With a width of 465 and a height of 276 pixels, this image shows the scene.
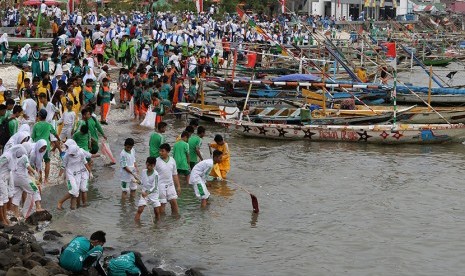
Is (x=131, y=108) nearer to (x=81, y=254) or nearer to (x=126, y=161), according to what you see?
(x=126, y=161)

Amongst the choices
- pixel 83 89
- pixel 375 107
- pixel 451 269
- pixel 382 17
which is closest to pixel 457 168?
pixel 375 107

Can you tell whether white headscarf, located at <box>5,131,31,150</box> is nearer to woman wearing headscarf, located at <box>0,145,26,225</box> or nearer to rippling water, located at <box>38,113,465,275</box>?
woman wearing headscarf, located at <box>0,145,26,225</box>

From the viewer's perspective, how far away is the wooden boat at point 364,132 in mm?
25016

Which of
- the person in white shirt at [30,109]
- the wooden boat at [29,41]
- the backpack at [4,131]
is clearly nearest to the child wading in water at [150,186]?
the backpack at [4,131]

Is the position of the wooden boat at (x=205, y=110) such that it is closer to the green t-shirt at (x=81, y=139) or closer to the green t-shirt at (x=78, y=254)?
the green t-shirt at (x=81, y=139)

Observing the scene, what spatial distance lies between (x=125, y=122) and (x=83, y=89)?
3.14m

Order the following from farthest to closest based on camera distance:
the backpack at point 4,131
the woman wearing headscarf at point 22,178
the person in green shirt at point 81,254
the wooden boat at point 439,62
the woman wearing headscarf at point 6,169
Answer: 1. the wooden boat at point 439,62
2. the backpack at point 4,131
3. the woman wearing headscarf at point 22,178
4. the woman wearing headscarf at point 6,169
5. the person in green shirt at point 81,254

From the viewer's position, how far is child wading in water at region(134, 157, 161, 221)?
51.4 ft

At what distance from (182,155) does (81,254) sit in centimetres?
590

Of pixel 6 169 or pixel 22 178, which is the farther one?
pixel 22 178

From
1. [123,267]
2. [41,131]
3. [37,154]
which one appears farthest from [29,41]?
[123,267]

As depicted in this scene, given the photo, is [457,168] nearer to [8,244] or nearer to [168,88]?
[168,88]

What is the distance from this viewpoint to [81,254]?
12969mm

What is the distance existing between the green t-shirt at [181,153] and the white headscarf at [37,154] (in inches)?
107
